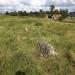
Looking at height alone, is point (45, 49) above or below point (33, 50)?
above

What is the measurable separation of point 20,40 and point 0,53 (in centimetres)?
359

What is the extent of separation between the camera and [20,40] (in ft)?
83.3

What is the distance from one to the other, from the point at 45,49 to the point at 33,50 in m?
1.15

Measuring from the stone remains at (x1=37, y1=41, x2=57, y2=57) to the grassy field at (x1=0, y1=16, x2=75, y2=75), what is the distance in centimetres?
49

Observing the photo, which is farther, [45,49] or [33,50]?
[33,50]

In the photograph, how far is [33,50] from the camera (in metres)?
23.2

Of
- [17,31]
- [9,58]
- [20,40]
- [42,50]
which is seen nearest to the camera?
[9,58]

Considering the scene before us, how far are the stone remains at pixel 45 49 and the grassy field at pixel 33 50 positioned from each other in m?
0.49

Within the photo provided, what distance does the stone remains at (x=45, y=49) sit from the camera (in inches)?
891

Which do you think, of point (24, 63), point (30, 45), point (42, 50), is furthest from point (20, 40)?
point (24, 63)

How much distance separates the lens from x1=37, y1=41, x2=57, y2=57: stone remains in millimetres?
22623

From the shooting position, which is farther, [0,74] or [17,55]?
[17,55]

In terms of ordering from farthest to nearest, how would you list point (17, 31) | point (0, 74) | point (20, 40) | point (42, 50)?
point (17, 31) → point (20, 40) → point (42, 50) → point (0, 74)

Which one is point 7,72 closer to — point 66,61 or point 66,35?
point 66,61
